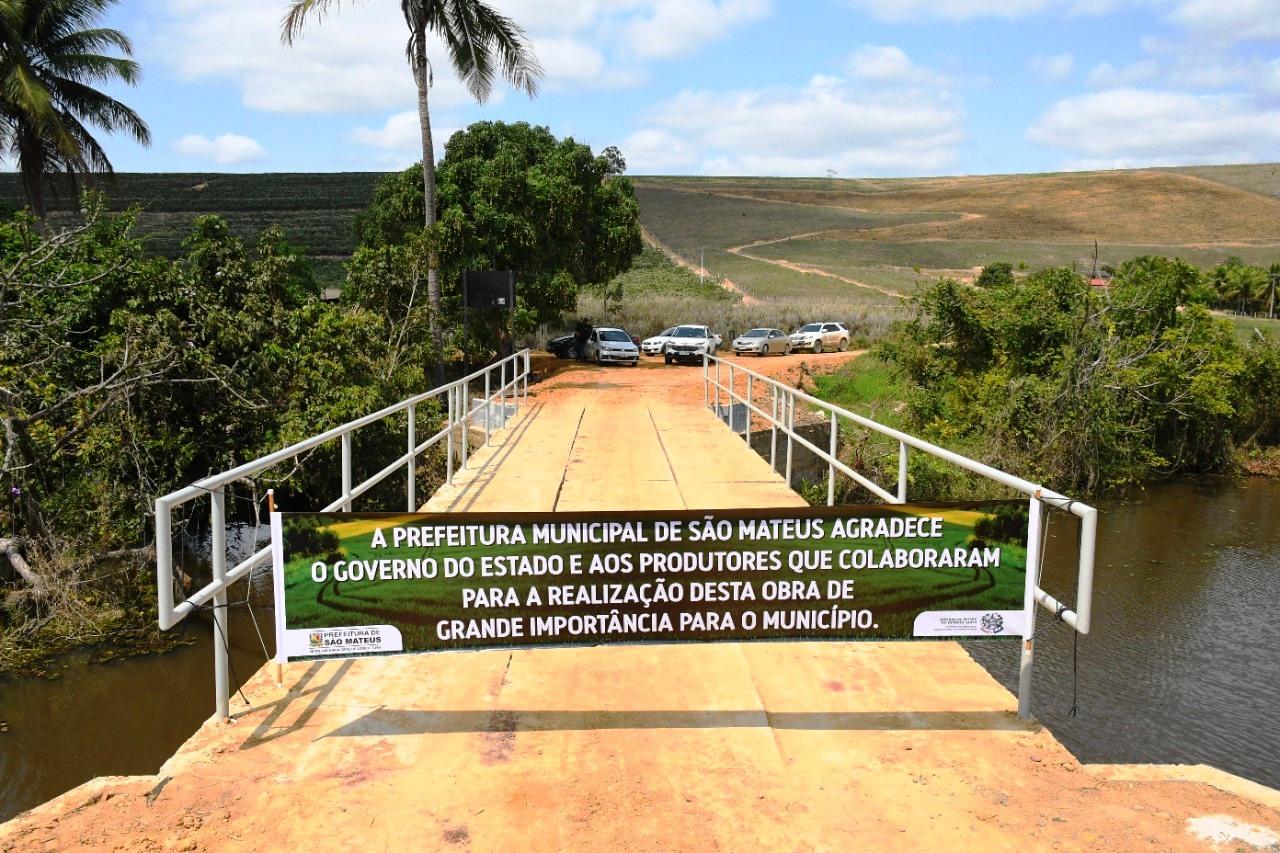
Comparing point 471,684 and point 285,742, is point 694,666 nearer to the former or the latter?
point 471,684

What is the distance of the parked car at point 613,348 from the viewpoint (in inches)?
1410

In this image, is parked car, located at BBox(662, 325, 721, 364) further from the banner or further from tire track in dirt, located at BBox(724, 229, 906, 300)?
the banner

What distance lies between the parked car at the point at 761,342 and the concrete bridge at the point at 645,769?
34090mm

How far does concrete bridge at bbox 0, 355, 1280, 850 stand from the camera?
12.9 ft

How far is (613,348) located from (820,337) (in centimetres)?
1063

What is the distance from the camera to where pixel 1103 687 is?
12.4 meters

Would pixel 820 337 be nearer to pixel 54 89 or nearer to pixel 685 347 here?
pixel 685 347

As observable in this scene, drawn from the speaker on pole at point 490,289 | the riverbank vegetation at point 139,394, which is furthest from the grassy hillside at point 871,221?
the riverbank vegetation at point 139,394

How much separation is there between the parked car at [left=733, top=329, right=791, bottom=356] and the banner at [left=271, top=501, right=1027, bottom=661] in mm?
35143

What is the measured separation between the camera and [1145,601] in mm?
15391

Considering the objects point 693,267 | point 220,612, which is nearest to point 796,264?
point 693,267

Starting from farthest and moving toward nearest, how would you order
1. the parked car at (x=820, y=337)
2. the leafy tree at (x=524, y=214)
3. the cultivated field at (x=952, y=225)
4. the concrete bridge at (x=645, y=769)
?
1. the cultivated field at (x=952, y=225)
2. the parked car at (x=820, y=337)
3. the leafy tree at (x=524, y=214)
4. the concrete bridge at (x=645, y=769)

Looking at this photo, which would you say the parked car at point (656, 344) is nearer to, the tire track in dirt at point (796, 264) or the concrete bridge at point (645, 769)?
the tire track in dirt at point (796, 264)

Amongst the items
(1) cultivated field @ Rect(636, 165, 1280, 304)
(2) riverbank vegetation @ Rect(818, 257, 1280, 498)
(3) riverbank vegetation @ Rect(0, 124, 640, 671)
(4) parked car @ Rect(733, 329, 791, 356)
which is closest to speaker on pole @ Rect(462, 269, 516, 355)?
(3) riverbank vegetation @ Rect(0, 124, 640, 671)
